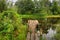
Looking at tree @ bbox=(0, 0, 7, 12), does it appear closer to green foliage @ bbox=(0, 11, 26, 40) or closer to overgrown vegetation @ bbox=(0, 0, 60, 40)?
overgrown vegetation @ bbox=(0, 0, 60, 40)

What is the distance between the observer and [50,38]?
19.5 feet

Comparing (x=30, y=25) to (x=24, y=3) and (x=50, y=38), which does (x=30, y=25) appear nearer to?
(x=50, y=38)

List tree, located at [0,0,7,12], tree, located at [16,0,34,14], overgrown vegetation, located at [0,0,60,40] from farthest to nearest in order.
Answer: tree, located at [16,0,34,14]
tree, located at [0,0,7,12]
overgrown vegetation, located at [0,0,60,40]

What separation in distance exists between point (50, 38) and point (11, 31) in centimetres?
196

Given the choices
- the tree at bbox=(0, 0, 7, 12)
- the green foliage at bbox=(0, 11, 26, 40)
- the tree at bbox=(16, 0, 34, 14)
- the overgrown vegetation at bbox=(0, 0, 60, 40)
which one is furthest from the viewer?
the tree at bbox=(16, 0, 34, 14)

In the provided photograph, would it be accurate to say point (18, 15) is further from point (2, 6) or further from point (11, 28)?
point (2, 6)

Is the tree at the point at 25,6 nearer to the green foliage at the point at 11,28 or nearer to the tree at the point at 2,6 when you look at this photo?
the tree at the point at 2,6

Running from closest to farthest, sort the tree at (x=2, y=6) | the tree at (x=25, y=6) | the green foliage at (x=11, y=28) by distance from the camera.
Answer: the green foliage at (x=11, y=28) < the tree at (x=2, y=6) < the tree at (x=25, y=6)

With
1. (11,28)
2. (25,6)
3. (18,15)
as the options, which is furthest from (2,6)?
(11,28)

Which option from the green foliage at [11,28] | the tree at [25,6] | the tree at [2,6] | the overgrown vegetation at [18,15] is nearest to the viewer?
the green foliage at [11,28]

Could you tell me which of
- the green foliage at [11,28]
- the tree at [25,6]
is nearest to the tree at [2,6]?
the tree at [25,6]

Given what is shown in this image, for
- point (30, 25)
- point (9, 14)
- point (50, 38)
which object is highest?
point (9, 14)

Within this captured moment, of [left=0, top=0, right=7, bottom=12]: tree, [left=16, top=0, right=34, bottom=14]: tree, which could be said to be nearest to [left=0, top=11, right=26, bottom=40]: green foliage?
[left=0, top=0, right=7, bottom=12]: tree

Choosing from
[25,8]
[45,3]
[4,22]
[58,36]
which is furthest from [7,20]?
[45,3]
